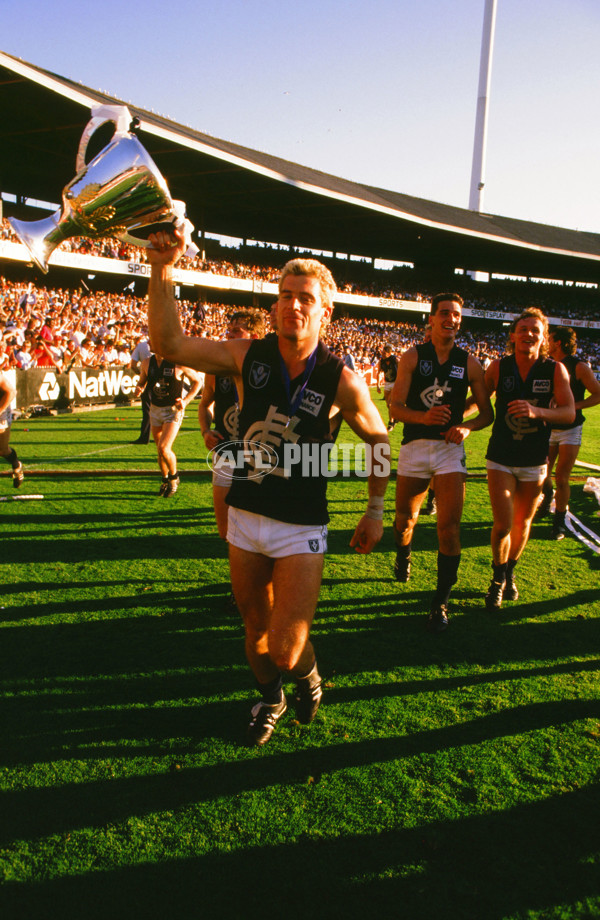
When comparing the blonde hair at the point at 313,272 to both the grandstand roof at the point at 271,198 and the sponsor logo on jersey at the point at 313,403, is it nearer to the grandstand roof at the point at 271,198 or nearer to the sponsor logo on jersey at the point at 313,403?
the sponsor logo on jersey at the point at 313,403

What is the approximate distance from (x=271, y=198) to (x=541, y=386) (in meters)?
37.8

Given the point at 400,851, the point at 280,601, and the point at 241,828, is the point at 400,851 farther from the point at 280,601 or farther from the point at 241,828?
the point at 280,601

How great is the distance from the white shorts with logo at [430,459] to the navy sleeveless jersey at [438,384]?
0.27 ft

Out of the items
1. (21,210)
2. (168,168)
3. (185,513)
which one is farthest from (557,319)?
(185,513)

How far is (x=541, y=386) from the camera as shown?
16.2 feet

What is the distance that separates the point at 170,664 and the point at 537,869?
93.4 inches

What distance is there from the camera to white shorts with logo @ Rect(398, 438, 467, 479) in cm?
474

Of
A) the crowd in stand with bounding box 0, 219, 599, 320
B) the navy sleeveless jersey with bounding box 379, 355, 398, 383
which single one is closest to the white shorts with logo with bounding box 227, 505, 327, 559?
the navy sleeveless jersey with bounding box 379, 355, 398, 383

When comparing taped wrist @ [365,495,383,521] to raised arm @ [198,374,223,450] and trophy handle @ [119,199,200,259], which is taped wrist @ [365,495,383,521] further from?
raised arm @ [198,374,223,450]

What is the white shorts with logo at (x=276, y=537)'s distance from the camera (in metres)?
2.91

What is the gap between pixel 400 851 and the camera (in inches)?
98.2

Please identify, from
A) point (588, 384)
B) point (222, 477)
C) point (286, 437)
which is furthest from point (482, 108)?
point (286, 437)

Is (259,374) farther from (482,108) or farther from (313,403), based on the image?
(482,108)

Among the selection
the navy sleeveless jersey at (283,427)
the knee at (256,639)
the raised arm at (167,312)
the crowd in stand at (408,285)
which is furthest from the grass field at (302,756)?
the crowd in stand at (408,285)
